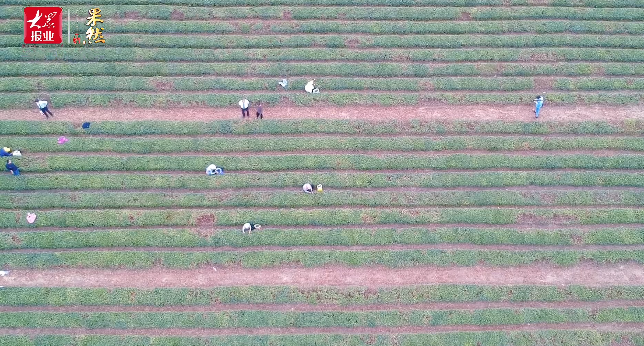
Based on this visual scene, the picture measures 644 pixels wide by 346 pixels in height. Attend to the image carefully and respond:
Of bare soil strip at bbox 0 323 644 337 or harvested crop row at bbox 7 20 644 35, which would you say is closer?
bare soil strip at bbox 0 323 644 337

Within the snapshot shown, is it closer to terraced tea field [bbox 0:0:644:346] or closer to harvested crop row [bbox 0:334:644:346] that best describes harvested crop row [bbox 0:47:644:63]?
terraced tea field [bbox 0:0:644:346]

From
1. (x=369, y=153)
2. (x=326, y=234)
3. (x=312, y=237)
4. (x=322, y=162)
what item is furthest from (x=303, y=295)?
(x=369, y=153)

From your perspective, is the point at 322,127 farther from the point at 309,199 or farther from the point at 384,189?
the point at 384,189

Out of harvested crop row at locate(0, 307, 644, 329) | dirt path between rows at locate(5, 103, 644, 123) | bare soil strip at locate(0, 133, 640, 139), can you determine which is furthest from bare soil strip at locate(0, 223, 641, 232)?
dirt path between rows at locate(5, 103, 644, 123)

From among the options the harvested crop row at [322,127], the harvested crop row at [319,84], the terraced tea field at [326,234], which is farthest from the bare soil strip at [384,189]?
the harvested crop row at [319,84]

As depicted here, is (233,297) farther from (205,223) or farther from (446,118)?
(446,118)

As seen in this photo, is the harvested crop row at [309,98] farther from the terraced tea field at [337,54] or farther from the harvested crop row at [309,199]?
the harvested crop row at [309,199]

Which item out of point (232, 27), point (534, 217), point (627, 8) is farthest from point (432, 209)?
point (627, 8)
